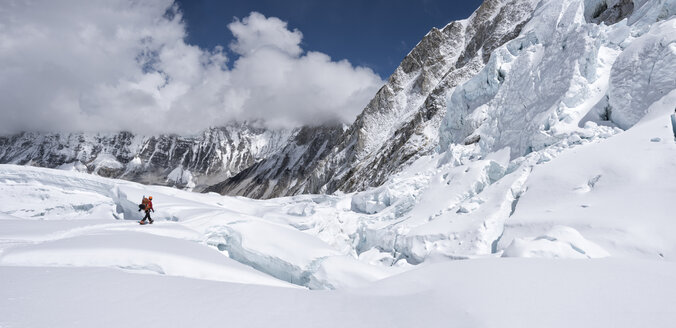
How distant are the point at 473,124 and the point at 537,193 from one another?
20.4m

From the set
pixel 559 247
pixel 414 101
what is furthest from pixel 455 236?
pixel 414 101

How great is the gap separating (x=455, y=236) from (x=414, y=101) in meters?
91.9

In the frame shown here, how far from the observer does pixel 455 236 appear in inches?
456

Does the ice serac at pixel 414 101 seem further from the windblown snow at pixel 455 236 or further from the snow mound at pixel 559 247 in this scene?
the snow mound at pixel 559 247

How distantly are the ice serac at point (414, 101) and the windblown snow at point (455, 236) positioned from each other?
47064 millimetres

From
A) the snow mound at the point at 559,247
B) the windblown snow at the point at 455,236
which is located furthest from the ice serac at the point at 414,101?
the snow mound at the point at 559,247

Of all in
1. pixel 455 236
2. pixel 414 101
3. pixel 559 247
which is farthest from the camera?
pixel 414 101

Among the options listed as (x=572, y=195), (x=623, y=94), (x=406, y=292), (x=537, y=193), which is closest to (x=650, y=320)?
(x=406, y=292)

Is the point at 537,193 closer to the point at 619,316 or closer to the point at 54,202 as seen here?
the point at 619,316

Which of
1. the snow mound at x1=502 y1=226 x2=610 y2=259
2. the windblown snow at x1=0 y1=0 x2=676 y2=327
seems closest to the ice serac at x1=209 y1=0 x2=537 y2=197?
the windblown snow at x1=0 y1=0 x2=676 y2=327

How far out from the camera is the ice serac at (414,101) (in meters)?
71.4

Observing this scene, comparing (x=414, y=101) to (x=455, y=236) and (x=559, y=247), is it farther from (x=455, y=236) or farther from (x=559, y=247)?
(x=559, y=247)

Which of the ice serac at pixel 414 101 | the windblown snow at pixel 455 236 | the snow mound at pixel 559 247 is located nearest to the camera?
the windblown snow at pixel 455 236

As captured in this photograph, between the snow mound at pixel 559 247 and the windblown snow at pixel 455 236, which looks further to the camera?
the snow mound at pixel 559 247
